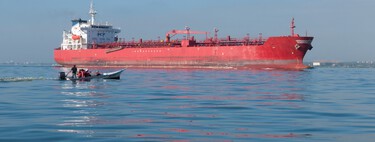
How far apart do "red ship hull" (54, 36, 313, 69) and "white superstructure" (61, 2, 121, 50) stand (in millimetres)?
2987

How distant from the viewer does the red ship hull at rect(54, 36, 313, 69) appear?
52.8 meters

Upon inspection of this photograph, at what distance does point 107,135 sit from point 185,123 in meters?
2.35

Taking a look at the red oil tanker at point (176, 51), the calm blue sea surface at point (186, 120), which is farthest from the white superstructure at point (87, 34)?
the calm blue sea surface at point (186, 120)

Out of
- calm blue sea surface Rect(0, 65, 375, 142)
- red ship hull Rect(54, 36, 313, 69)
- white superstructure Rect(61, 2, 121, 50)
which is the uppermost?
white superstructure Rect(61, 2, 121, 50)

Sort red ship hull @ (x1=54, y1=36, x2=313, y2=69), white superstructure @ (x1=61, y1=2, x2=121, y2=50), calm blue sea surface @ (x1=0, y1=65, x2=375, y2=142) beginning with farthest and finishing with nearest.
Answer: white superstructure @ (x1=61, y1=2, x2=121, y2=50)
red ship hull @ (x1=54, y1=36, x2=313, y2=69)
calm blue sea surface @ (x1=0, y1=65, x2=375, y2=142)

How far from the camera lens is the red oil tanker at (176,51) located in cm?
5303

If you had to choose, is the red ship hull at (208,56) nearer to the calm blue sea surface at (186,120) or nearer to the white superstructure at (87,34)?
the white superstructure at (87,34)

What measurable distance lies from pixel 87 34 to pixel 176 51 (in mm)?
23042

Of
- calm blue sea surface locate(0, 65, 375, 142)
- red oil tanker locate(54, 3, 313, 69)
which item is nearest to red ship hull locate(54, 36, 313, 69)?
red oil tanker locate(54, 3, 313, 69)

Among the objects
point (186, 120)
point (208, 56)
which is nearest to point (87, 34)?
point (208, 56)

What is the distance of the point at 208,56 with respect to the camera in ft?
193

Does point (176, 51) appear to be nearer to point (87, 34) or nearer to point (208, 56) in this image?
point (208, 56)

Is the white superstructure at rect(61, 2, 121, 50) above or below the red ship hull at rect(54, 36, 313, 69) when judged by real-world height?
above

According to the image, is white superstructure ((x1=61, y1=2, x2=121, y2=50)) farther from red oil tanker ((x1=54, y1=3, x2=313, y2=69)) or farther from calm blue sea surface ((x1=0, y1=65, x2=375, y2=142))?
calm blue sea surface ((x1=0, y1=65, x2=375, y2=142))
